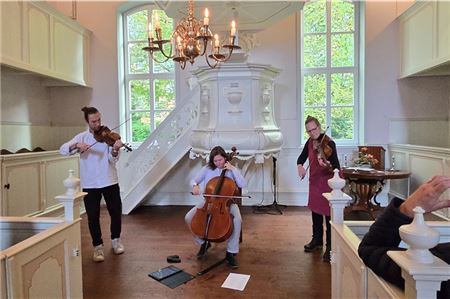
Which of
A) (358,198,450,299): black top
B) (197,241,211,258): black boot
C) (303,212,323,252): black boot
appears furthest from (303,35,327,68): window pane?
(358,198,450,299): black top

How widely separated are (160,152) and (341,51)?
129 inches

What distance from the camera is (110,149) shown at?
3051mm

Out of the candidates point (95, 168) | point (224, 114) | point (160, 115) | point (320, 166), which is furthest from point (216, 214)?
point (160, 115)

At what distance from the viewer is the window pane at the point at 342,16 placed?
534 centimetres

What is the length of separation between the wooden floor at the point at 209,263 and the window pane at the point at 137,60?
8.69 ft

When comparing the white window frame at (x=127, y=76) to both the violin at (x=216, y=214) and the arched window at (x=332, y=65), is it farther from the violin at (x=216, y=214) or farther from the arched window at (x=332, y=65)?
the violin at (x=216, y=214)

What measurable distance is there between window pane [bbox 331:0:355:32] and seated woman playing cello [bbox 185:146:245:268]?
355 cm

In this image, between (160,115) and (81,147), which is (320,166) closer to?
(81,147)

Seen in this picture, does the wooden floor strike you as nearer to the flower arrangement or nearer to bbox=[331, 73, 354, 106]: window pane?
the flower arrangement

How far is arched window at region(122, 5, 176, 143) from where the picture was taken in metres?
Answer: 5.70

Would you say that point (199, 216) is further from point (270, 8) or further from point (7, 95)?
point (7, 95)

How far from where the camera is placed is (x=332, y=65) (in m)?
5.39

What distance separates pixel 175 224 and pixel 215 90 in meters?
1.80

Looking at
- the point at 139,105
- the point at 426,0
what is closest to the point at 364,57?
the point at 426,0
